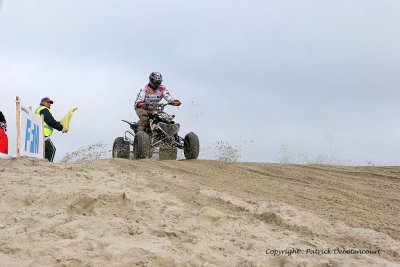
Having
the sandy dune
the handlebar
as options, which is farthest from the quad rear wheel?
the sandy dune

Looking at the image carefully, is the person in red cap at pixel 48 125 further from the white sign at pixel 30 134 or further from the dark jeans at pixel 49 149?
the white sign at pixel 30 134

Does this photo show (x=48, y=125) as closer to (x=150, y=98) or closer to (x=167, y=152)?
(x=150, y=98)

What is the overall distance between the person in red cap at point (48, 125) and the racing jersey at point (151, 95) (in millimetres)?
1696

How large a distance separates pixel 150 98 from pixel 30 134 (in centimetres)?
279

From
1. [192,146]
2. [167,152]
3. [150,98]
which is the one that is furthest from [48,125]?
[192,146]

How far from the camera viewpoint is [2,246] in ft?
11.5

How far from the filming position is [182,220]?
4.14 m

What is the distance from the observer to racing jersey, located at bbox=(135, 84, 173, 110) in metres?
9.97

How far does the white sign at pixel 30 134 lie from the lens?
7.59 meters

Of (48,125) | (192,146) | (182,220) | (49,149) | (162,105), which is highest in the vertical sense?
(162,105)

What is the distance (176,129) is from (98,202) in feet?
16.8

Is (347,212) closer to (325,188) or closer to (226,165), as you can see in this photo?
(325,188)

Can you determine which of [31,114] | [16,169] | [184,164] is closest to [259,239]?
[16,169]

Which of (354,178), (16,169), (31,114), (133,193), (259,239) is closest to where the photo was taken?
(259,239)
